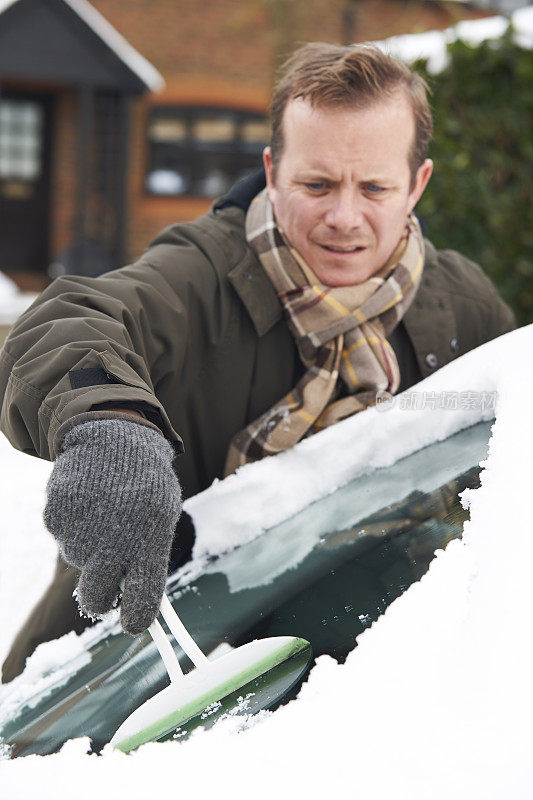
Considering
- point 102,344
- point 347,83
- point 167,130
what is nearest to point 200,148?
point 167,130

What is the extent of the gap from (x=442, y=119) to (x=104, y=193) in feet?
24.0

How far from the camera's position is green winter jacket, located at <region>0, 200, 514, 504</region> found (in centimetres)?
125

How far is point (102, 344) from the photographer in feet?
4.17

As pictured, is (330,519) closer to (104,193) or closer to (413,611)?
(413,611)

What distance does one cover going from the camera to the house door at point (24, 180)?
10.8 meters

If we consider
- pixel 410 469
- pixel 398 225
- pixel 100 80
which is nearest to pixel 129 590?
pixel 410 469

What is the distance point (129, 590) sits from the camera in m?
1.00

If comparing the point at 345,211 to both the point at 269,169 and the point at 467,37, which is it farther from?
the point at 467,37

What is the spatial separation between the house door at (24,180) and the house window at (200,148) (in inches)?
52.3

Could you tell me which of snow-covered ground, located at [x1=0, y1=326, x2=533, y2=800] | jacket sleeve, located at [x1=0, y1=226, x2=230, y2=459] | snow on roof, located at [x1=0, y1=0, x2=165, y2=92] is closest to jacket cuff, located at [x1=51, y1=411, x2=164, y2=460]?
jacket sleeve, located at [x1=0, y1=226, x2=230, y2=459]

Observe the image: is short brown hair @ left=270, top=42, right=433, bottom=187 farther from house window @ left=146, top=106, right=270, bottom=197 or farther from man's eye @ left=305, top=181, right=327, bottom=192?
house window @ left=146, top=106, right=270, bottom=197

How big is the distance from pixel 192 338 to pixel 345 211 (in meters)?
0.39

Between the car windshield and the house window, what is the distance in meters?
10.2

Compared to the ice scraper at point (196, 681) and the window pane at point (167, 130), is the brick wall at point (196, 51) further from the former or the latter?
the ice scraper at point (196, 681)
